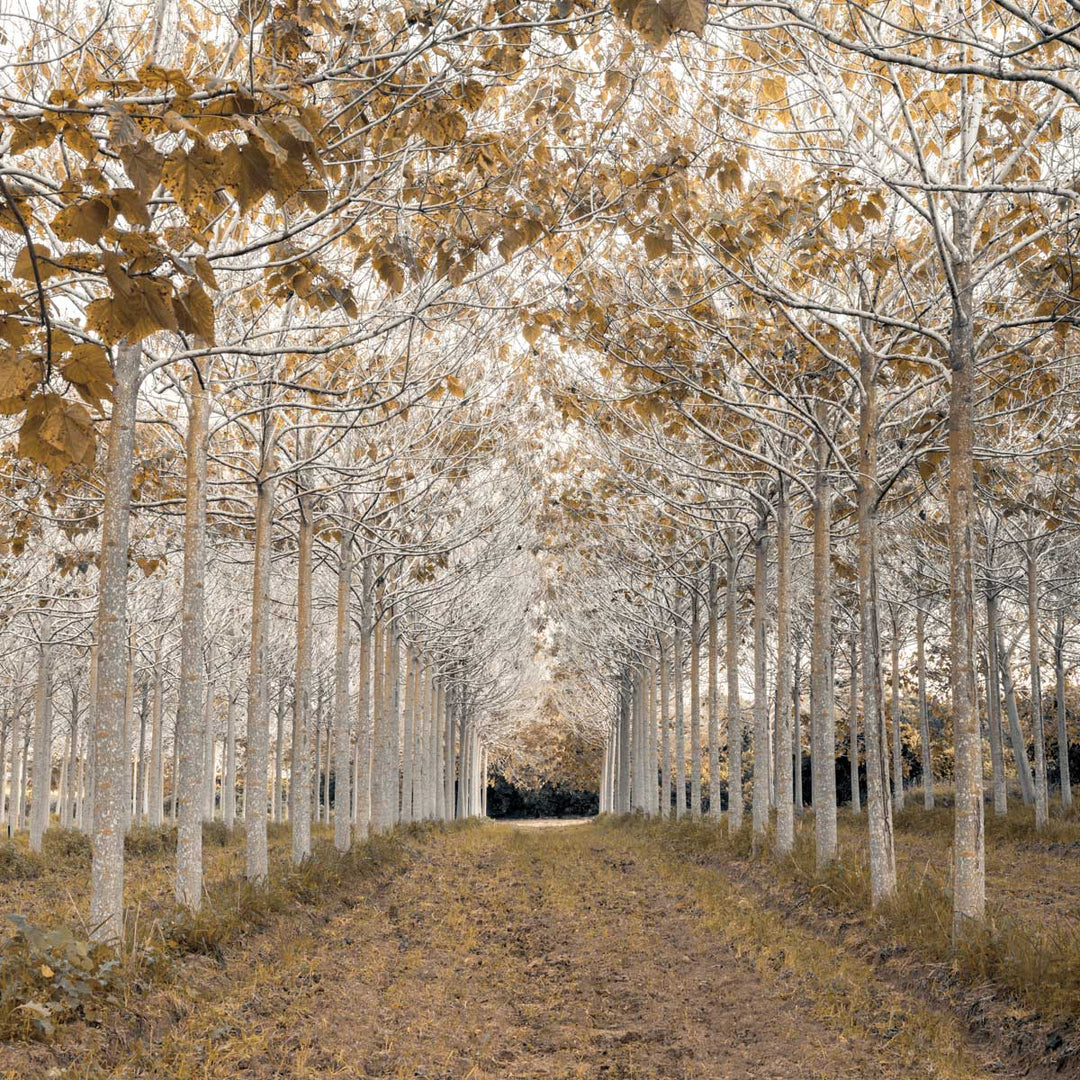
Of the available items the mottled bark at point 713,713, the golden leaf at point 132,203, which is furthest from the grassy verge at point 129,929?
the mottled bark at point 713,713

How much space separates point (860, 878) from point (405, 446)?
6.81 meters

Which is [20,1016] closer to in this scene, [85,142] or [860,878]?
[85,142]

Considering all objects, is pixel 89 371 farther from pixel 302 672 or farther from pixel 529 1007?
pixel 302 672

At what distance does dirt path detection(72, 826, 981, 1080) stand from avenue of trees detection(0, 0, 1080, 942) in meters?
1.44

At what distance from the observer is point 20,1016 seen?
4.70m

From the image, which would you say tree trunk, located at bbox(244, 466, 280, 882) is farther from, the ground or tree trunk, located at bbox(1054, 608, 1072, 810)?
tree trunk, located at bbox(1054, 608, 1072, 810)

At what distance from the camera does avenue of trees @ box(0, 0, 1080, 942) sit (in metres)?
3.83

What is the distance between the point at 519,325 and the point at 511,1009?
7.44m

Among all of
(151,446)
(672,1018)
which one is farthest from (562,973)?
(151,446)

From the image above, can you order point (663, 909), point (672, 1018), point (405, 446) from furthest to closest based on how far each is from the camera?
point (405, 446)
point (663, 909)
point (672, 1018)

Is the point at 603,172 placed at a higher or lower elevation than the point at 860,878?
higher

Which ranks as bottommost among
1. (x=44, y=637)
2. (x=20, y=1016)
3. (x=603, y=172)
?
(x=20, y=1016)

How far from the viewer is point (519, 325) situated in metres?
10.9

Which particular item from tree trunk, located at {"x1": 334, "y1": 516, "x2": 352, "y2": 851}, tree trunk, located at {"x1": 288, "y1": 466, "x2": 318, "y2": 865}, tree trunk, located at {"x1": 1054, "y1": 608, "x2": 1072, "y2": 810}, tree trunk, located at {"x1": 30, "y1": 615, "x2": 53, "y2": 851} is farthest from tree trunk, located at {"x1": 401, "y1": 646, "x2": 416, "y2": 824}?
tree trunk, located at {"x1": 1054, "y1": 608, "x2": 1072, "y2": 810}
